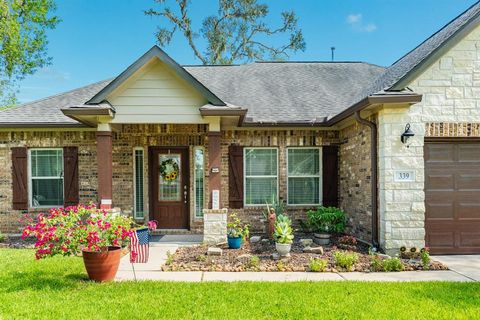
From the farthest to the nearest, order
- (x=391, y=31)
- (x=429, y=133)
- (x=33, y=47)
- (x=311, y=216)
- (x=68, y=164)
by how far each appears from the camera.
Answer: (x=391, y=31) < (x=33, y=47) < (x=68, y=164) < (x=311, y=216) < (x=429, y=133)

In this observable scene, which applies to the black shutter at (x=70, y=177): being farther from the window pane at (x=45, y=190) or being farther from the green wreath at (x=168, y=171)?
the green wreath at (x=168, y=171)

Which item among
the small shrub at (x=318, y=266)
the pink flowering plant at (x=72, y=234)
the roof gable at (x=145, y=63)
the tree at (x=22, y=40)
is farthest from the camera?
the tree at (x=22, y=40)

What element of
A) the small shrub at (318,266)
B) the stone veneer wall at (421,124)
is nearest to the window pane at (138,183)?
the small shrub at (318,266)

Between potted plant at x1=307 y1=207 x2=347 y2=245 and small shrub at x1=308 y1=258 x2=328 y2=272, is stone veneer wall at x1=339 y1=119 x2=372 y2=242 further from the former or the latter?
small shrub at x1=308 y1=258 x2=328 y2=272

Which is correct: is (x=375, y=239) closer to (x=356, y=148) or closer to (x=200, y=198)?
(x=356, y=148)

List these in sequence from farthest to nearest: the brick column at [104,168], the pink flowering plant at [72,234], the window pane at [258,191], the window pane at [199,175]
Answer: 1. the window pane at [199,175]
2. the window pane at [258,191]
3. the brick column at [104,168]
4. the pink flowering plant at [72,234]

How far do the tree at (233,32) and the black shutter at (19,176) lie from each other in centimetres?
1437

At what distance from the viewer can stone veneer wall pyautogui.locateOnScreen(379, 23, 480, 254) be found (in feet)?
23.4

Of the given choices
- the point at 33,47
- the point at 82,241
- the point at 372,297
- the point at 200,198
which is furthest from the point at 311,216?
the point at 33,47

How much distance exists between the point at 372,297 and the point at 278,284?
4.24ft

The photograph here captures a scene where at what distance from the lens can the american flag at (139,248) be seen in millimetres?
5938

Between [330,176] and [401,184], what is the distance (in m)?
2.74

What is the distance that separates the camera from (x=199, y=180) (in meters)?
9.98

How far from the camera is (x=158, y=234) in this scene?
9.80 m
